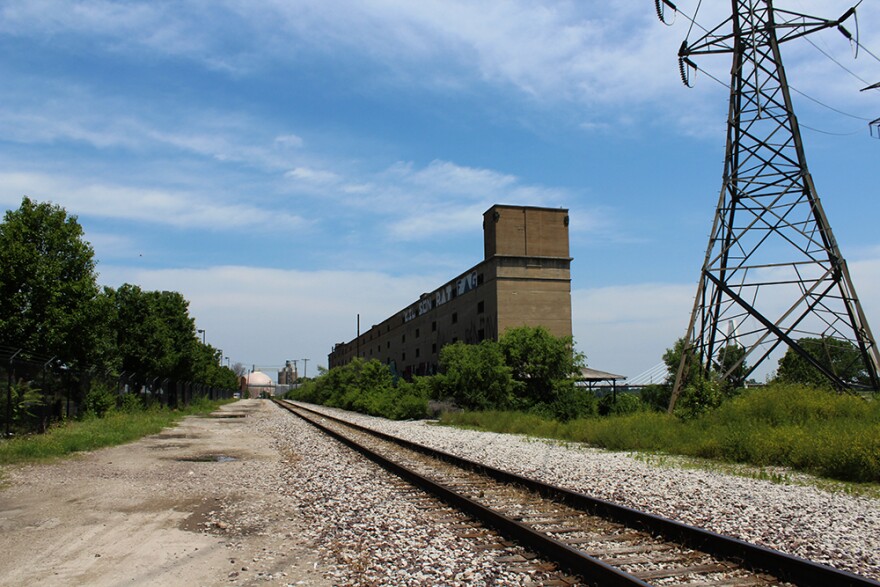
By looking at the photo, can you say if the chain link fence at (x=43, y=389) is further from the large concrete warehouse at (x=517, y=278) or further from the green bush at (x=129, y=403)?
the large concrete warehouse at (x=517, y=278)

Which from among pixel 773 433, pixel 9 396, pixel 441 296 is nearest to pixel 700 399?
pixel 773 433

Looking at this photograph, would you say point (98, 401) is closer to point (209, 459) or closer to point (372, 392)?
point (209, 459)

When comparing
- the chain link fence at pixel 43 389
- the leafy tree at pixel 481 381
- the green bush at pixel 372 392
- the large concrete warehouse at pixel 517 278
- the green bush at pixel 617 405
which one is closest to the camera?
the chain link fence at pixel 43 389

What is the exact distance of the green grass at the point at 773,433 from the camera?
37.2ft

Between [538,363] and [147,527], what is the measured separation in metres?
31.2

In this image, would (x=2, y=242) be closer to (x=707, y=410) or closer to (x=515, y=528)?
(x=515, y=528)

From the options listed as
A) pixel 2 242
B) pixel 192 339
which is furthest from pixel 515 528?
pixel 192 339

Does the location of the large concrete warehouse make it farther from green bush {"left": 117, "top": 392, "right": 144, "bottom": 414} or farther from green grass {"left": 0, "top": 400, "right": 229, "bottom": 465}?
green grass {"left": 0, "top": 400, "right": 229, "bottom": 465}

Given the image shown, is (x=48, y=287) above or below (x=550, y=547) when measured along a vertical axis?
above

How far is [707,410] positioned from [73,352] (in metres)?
20.7

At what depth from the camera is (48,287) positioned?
843 inches

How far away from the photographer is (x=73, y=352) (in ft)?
75.9

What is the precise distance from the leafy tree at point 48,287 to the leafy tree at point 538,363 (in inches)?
862

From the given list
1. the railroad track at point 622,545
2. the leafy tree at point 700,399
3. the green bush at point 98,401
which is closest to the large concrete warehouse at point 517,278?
the green bush at point 98,401
